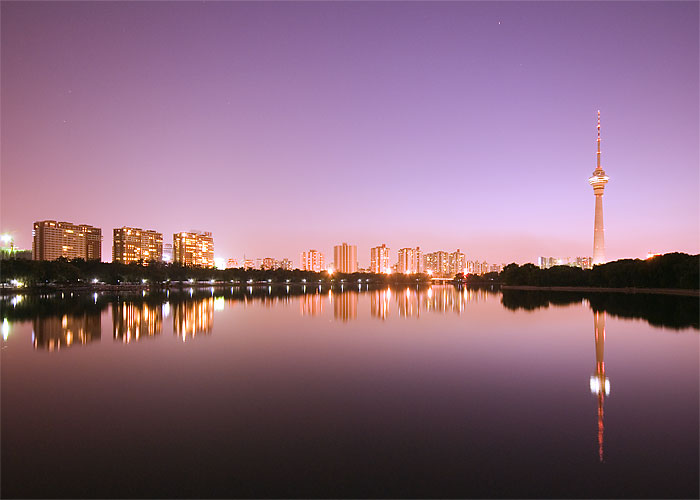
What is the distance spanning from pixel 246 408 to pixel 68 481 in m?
3.47

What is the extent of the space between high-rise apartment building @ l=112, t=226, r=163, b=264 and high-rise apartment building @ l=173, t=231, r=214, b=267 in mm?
9652

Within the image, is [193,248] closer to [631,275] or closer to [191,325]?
[631,275]

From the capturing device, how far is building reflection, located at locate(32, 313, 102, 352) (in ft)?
53.3

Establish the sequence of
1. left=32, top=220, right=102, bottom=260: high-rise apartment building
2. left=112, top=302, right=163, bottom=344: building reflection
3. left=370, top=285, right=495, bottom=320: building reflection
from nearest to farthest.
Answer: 1. left=112, top=302, right=163, bottom=344: building reflection
2. left=370, top=285, right=495, bottom=320: building reflection
3. left=32, top=220, right=102, bottom=260: high-rise apartment building

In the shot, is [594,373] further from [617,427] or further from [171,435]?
[171,435]

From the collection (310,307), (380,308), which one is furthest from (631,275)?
(310,307)

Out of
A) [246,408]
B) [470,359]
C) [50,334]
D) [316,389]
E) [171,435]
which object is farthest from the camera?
[50,334]

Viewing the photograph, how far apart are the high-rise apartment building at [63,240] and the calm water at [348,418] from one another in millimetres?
132514

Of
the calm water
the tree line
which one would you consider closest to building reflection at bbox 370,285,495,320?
the calm water

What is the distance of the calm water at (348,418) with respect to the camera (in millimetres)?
5727

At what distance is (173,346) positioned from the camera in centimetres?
1594

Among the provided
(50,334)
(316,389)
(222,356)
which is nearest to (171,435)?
(316,389)

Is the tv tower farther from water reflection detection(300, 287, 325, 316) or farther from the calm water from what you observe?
the calm water

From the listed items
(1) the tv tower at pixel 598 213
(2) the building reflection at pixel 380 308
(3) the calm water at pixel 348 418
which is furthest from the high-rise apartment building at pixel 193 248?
(3) the calm water at pixel 348 418
